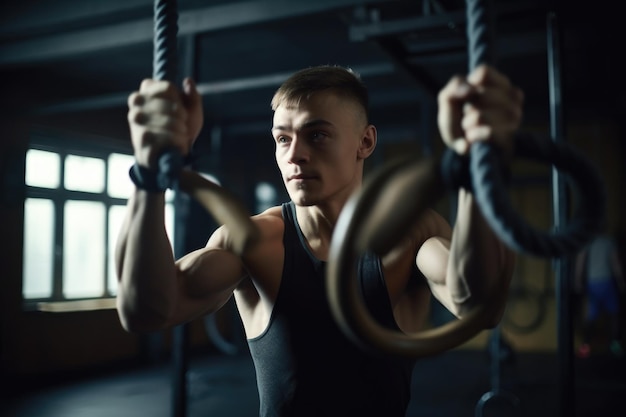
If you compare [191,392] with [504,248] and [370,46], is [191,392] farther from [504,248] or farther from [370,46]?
[504,248]

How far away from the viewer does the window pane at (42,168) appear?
5.38m

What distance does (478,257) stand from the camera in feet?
2.75

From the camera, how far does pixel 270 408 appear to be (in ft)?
4.45

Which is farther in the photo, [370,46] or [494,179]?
[370,46]

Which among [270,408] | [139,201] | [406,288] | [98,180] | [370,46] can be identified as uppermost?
[370,46]

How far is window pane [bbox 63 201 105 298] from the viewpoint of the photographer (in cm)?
577

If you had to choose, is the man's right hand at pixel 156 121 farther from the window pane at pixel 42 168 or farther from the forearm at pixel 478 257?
the window pane at pixel 42 168

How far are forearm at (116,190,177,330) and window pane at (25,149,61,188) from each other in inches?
193

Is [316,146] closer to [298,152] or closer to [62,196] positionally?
[298,152]

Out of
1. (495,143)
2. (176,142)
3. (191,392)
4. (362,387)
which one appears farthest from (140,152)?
(191,392)

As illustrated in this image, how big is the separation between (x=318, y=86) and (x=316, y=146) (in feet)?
0.54

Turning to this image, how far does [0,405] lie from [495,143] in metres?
4.84

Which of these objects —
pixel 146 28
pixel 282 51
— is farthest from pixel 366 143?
pixel 282 51

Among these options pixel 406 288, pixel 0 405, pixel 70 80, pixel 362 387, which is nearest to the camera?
pixel 362 387
